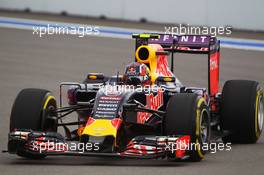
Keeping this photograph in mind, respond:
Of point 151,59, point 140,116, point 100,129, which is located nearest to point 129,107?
point 100,129

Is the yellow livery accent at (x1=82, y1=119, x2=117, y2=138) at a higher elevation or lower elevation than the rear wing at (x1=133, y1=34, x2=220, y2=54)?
lower

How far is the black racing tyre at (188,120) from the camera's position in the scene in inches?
425

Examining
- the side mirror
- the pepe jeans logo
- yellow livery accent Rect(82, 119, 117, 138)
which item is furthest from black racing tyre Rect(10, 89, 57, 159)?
the pepe jeans logo

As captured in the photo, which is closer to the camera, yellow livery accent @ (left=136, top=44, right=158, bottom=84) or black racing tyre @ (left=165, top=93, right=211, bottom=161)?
black racing tyre @ (left=165, top=93, right=211, bottom=161)

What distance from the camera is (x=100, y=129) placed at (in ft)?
35.1

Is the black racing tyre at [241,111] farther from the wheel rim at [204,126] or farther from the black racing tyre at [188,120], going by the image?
the black racing tyre at [188,120]

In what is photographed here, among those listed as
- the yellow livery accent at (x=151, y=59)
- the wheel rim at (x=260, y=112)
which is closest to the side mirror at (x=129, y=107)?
the yellow livery accent at (x=151, y=59)

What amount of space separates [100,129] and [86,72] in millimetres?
10321

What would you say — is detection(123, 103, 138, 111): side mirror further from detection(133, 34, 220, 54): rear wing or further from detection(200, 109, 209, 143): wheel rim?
detection(133, 34, 220, 54): rear wing

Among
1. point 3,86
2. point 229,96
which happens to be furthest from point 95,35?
point 229,96

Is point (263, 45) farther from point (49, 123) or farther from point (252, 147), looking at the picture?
point (49, 123)

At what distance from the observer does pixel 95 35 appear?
93.0 ft

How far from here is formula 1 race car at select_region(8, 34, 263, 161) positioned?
10656mm

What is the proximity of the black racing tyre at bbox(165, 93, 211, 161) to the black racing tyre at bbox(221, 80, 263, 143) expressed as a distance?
5.17 ft
